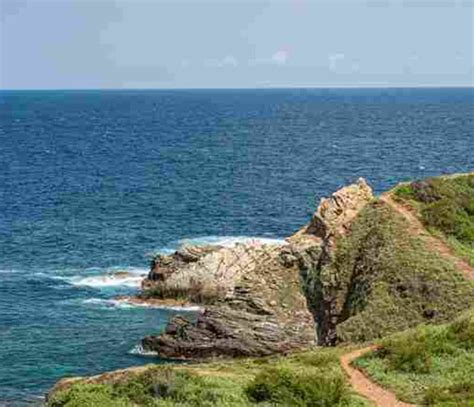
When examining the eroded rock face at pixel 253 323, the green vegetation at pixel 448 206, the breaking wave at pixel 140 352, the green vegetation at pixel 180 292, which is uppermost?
the green vegetation at pixel 448 206

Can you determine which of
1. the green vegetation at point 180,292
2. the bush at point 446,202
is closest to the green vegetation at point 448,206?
the bush at point 446,202

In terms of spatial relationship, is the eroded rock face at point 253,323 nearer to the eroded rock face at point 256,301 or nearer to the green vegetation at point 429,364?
the eroded rock face at point 256,301

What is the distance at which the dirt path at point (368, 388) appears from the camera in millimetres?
31506

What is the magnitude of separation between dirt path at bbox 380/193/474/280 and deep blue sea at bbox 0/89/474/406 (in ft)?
56.8

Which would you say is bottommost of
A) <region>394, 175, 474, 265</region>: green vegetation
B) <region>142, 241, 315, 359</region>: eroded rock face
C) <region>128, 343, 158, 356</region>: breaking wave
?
<region>128, 343, 158, 356</region>: breaking wave

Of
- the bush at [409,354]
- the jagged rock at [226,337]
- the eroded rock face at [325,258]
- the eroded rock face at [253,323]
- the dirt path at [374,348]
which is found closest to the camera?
the dirt path at [374,348]

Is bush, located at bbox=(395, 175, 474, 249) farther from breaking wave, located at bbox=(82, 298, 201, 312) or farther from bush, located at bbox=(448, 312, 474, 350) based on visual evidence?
bush, located at bbox=(448, 312, 474, 350)

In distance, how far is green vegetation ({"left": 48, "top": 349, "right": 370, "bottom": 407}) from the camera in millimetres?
29547

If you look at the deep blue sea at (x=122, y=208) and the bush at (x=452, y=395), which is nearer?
the bush at (x=452, y=395)

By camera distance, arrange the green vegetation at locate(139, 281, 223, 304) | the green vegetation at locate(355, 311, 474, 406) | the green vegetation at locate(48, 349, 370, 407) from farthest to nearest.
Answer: the green vegetation at locate(139, 281, 223, 304) → the green vegetation at locate(355, 311, 474, 406) → the green vegetation at locate(48, 349, 370, 407)

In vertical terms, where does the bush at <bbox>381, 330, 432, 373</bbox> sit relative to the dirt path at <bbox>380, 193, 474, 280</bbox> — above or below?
below

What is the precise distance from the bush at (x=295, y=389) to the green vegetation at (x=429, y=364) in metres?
2.96

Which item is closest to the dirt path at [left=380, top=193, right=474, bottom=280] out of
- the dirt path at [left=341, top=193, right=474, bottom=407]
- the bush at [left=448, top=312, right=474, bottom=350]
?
the dirt path at [left=341, top=193, right=474, bottom=407]

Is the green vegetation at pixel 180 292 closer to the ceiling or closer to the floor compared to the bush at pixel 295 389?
closer to the floor
